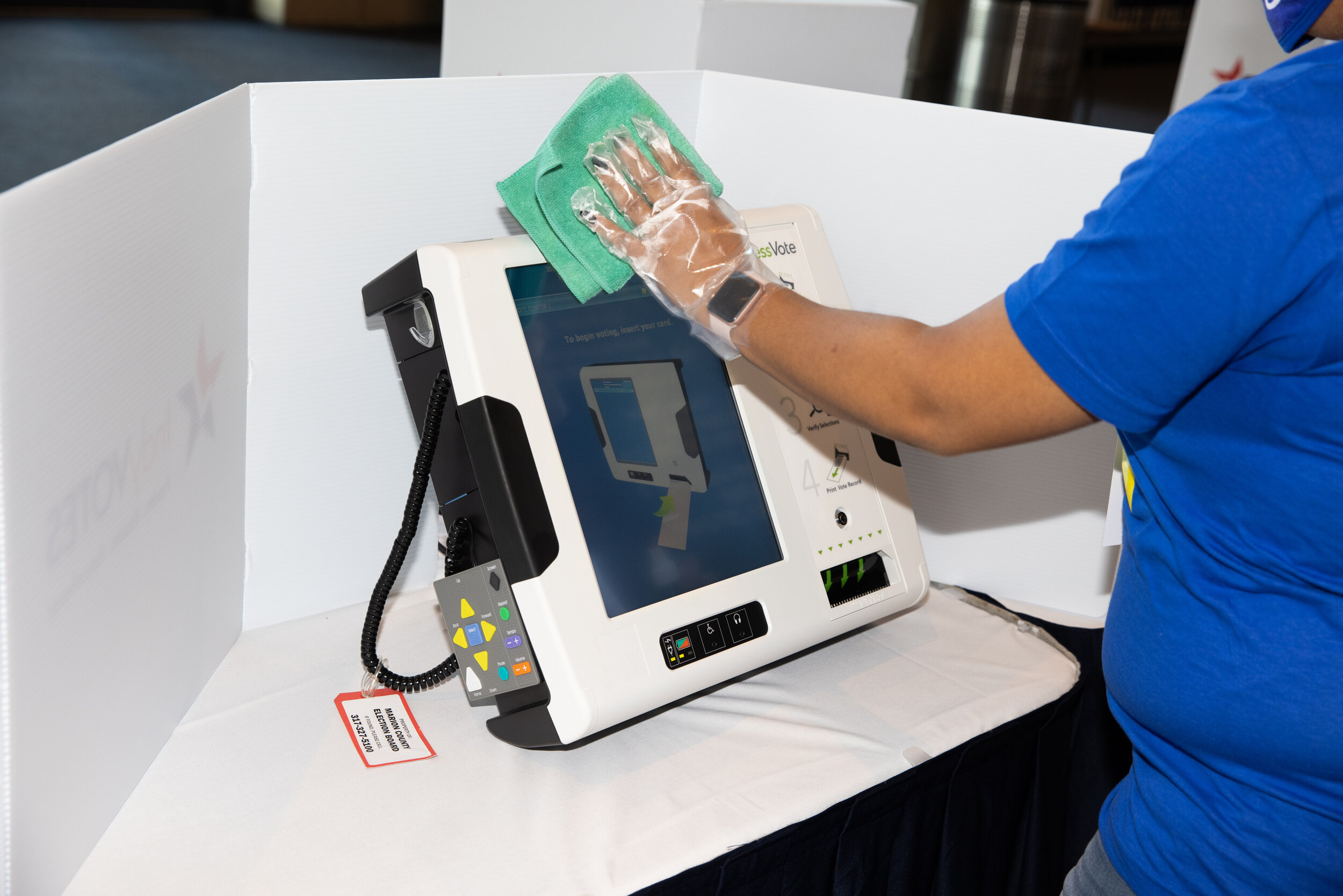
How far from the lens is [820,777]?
885 millimetres

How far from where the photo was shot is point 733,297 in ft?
2.59

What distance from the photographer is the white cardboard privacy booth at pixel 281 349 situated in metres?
0.66

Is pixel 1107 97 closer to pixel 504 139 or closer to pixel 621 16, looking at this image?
pixel 621 16

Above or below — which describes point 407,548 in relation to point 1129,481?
below

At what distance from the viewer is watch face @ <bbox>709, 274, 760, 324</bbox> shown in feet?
2.57

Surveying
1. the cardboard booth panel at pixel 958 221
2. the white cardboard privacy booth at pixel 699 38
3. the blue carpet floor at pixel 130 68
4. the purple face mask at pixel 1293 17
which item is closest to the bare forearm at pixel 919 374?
the purple face mask at pixel 1293 17

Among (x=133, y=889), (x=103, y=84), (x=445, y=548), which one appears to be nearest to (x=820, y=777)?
(x=445, y=548)

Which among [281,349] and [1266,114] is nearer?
[1266,114]

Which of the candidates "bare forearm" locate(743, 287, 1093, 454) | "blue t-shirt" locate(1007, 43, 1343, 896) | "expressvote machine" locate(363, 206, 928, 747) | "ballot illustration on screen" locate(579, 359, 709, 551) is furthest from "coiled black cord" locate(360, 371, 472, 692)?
"blue t-shirt" locate(1007, 43, 1343, 896)

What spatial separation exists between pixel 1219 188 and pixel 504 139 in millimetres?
706

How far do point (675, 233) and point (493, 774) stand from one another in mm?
460

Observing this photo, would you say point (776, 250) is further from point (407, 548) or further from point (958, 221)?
point (407, 548)

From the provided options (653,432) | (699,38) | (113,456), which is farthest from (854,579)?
(699,38)

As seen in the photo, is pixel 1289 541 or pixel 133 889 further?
pixel 133 889
